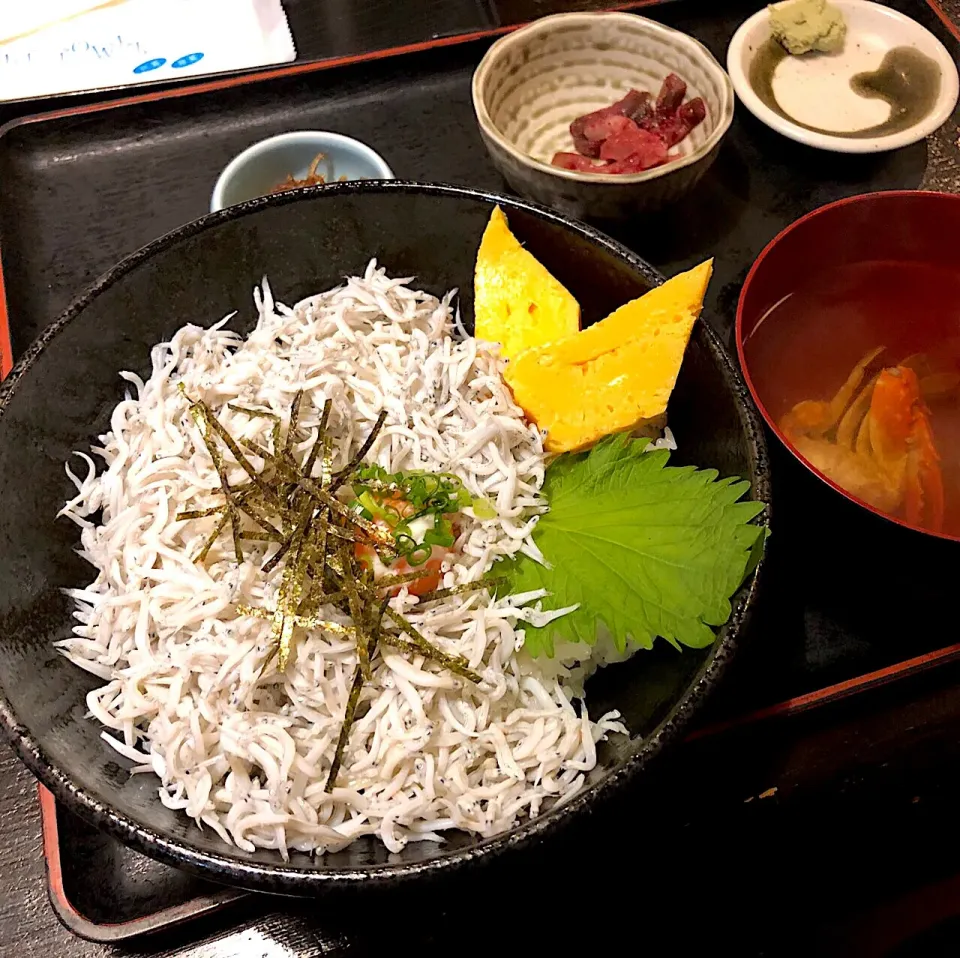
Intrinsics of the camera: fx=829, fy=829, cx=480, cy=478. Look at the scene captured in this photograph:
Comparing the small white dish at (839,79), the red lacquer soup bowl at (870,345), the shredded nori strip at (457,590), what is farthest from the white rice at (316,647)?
the small white dish at (839,79)

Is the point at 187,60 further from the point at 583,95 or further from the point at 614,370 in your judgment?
the point at 614,370

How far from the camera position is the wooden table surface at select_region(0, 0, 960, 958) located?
1.15 metres

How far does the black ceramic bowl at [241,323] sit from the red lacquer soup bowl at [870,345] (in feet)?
0.75

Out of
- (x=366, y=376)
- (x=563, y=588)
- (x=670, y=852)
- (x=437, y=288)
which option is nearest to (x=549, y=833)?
(x=563, y=588)

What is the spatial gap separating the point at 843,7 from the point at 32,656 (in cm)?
220

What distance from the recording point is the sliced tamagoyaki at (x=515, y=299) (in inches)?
50.8

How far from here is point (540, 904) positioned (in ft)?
4.08

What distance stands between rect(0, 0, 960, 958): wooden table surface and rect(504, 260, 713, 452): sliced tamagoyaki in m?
0.60

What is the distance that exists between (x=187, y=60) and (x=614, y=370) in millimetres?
1589

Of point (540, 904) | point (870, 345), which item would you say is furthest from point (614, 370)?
point (540, 904)

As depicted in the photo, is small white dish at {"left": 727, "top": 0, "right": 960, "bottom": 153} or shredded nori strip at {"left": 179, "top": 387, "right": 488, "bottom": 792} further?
small white dish at {"left": 727, "top": 0, "right": 960, "bottom": 153}

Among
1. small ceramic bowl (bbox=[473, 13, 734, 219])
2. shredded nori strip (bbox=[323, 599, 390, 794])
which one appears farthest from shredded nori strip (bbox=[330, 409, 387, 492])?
small ceramic bowl (bbox=[473, 13, 734, 219])

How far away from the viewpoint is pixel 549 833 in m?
0.89

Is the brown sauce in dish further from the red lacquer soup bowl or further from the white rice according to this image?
the white rice
